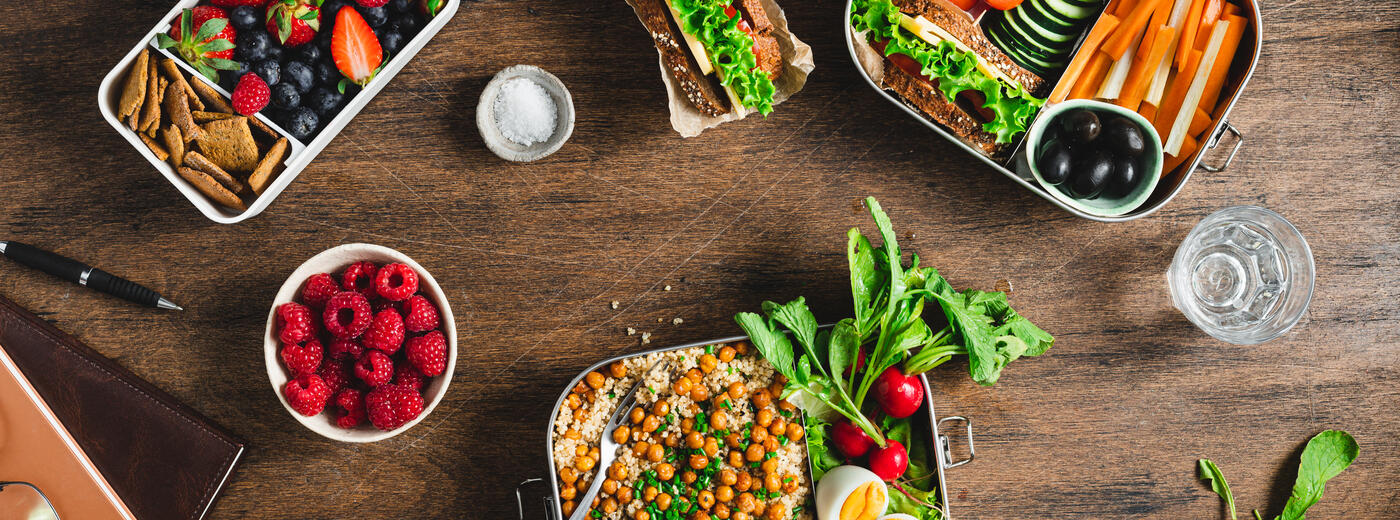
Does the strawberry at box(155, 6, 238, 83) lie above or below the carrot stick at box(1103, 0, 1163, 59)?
below

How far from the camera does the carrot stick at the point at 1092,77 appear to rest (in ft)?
4.89

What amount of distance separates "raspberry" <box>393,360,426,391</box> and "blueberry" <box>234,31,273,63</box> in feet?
2.09

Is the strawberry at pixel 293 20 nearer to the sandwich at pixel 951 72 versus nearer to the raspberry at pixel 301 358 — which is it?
the raspberry at pixel 301 358

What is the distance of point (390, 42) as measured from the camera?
144 centimetres

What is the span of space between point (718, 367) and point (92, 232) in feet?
4.38

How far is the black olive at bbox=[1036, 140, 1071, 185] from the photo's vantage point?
4.53 ft

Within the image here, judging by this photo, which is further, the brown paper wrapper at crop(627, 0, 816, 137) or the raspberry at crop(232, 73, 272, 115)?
the brown paper wrapper at crop(627, 0, 816, 137)

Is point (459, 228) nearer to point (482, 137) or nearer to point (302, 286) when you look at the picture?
point (482, 137)

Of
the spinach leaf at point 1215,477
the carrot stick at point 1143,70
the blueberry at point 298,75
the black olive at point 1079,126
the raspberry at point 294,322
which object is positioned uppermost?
the carrot stick at point 1143,70

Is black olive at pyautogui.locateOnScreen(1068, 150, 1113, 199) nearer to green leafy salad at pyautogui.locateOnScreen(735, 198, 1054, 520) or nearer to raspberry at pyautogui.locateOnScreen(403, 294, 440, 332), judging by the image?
green leafy salad at pyautogui.locateOnScreen(735, 198, 1054, 520)

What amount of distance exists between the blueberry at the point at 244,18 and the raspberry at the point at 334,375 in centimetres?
65

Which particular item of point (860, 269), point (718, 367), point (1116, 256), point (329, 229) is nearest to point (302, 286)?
point (329, 229)

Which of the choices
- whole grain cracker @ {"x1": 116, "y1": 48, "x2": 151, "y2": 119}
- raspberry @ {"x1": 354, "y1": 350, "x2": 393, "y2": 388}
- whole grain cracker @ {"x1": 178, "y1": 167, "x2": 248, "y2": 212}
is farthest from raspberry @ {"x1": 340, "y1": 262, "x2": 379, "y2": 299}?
whole grain cracker @ {"x1": 116, "y1": 48, "x2": 151, "y2": 119}

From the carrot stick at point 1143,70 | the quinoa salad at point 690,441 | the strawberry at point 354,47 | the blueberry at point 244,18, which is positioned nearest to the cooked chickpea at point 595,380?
the quinoa salad at point 690,441
